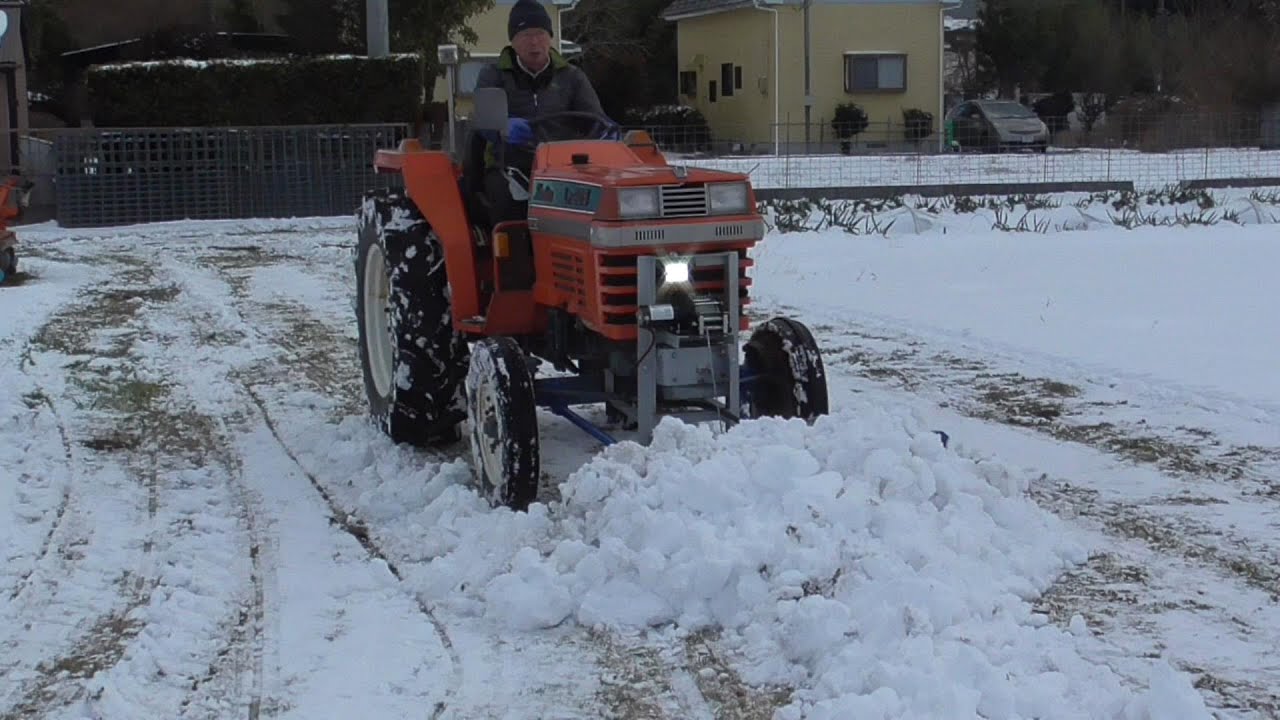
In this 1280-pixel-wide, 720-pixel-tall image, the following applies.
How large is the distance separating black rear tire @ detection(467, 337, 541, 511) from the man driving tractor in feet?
3.31

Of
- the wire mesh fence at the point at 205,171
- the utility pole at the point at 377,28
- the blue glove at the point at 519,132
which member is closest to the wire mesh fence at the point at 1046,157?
the utility pole at the point at 377,28

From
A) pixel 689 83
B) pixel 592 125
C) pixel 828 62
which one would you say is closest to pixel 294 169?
pixel 592 125

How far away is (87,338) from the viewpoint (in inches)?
406

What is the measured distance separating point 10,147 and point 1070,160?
50.0 ft

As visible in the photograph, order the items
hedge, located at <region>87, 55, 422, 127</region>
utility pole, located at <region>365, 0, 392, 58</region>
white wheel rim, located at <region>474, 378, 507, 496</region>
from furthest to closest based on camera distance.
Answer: utility pole, located at <region>365, 0, 392, 58</region>
hedge, located at <region>87, 55, 422, 127</region>
white wheel rim, located at <region>474, 378, 507, 496</region>

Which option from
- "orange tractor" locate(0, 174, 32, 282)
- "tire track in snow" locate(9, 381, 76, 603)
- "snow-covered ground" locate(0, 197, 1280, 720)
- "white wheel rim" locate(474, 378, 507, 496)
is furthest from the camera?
"orange tractor" locate(0, 174, 32, 282)

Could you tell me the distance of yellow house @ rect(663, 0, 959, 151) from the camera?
3691 cm

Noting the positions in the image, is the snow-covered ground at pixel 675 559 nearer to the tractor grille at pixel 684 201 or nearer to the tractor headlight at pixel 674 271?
the tractor headlight at pixel 674 271

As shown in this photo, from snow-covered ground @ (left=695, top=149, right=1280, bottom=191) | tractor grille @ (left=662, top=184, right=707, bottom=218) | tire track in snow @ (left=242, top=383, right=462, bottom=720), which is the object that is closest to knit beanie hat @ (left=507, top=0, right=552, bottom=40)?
tractor grille @ (left=662, top=184, right=707, bottom=218)

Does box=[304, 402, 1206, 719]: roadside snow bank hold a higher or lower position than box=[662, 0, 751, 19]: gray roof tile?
lower

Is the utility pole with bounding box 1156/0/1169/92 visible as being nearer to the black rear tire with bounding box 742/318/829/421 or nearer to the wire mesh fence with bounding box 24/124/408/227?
the wire mesh fence with bounding box 24/124/408/227

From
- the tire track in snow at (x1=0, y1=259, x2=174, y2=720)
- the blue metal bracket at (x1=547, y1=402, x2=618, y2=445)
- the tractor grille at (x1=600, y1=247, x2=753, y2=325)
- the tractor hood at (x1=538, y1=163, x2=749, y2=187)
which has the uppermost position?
the tractor hood at (x1=538, y1=163, x2=749, y2=187)

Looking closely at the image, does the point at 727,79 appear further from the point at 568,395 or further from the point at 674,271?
the point at 674,271

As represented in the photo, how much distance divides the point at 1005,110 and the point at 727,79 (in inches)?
335
